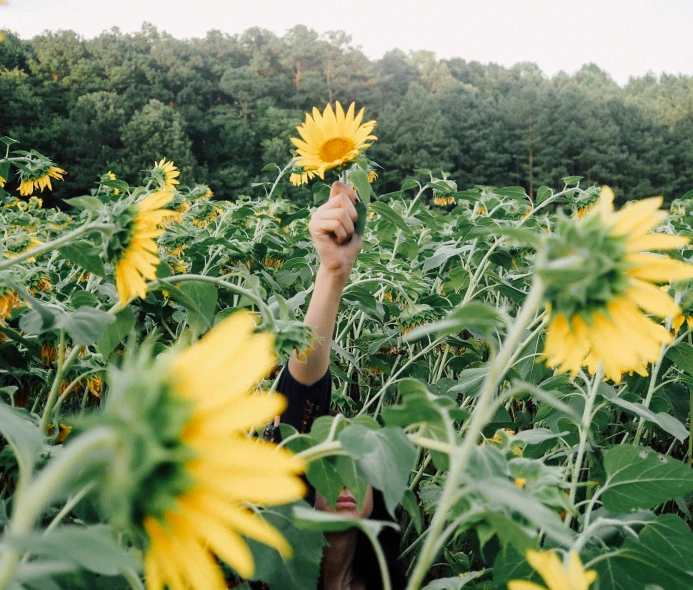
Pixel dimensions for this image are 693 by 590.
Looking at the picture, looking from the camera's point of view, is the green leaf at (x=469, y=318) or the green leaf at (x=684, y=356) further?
the green leaf at (x=684, y=356)

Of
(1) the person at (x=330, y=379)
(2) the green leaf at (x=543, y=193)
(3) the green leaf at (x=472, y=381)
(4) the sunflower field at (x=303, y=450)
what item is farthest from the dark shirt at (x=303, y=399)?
(2) the green leaf at (x=543, y=193)

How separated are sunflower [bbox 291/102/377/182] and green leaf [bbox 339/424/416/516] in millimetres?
793

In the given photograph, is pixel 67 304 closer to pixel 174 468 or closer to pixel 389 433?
pixel 389 433

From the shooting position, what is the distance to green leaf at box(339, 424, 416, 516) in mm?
583

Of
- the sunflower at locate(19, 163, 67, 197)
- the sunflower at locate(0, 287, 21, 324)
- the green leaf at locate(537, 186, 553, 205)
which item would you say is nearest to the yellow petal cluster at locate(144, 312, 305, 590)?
the sunflower at locate(0, 287, 21, 324)

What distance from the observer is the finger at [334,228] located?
123 cm

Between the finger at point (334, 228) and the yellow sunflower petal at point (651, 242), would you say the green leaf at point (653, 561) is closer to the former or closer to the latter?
the yellow sunflower petal at point (651, 242)

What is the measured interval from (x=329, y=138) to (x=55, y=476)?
3.71ft

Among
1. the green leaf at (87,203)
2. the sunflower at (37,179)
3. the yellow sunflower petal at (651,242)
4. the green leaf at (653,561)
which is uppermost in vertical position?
the yellow sunflower petal at (651,242)

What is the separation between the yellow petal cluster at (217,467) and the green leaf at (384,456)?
230mm

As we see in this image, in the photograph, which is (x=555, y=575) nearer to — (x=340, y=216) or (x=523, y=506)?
(x=523, y=506)

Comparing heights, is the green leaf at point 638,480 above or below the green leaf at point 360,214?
below

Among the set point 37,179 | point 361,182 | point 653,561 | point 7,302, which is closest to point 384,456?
point 653,561

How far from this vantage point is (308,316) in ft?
4.44
